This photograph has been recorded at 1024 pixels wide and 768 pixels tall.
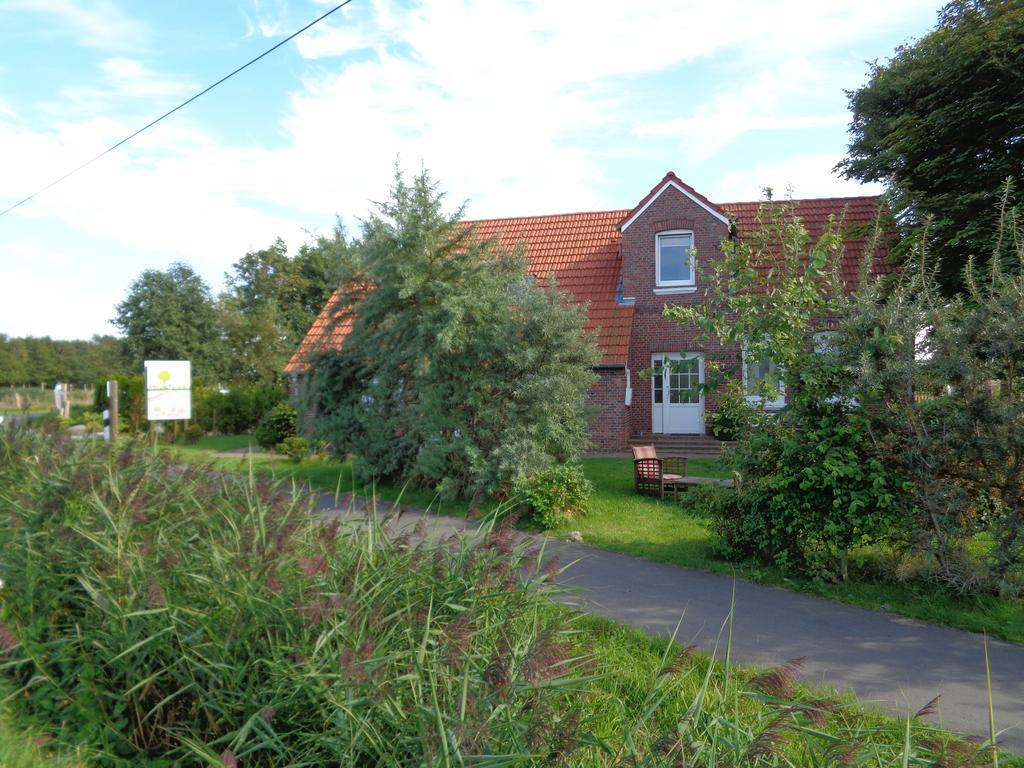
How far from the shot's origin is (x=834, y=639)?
6.43 metres

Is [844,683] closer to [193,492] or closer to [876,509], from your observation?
[876,509]

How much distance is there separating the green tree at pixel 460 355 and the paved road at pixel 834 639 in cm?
416

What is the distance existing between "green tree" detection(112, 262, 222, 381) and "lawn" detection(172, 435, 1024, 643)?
90.8 feet

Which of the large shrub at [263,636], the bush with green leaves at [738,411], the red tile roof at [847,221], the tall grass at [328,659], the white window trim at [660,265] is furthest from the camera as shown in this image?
the white window trim at [660,265]

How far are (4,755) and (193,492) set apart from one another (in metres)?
2.65

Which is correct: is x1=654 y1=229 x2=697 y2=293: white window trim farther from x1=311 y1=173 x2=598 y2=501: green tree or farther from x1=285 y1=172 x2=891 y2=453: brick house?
x1=311 y1=173 x2=598 y2=501: green tree

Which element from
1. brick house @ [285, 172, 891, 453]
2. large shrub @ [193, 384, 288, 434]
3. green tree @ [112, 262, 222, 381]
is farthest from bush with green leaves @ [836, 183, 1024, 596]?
green tree @ [112, 262, 222, 381]

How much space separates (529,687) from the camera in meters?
3.29

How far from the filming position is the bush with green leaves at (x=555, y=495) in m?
11.2

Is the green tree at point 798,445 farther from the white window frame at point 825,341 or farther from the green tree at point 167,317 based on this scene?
the green tree at point 167,317

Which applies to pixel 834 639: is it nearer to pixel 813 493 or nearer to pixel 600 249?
pixel 813 493

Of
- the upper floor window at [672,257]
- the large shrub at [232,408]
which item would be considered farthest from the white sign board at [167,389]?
the large shrub at [232,408]

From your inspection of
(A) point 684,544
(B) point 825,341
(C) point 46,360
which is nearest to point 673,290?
(A) point 684,544

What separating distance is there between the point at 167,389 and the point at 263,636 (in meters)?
13.3
